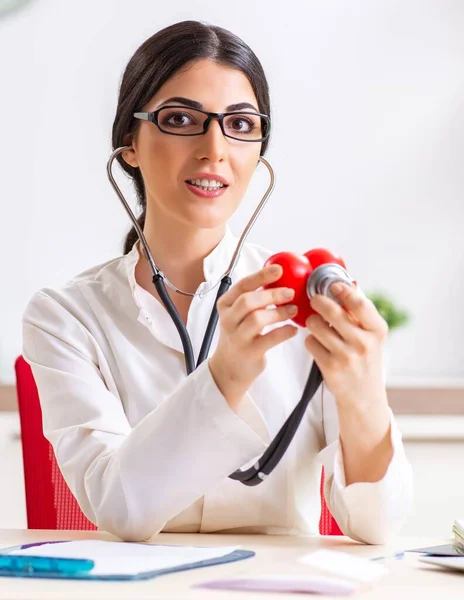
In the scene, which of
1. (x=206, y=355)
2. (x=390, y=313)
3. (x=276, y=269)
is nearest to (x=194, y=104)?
(x=206, y=355)

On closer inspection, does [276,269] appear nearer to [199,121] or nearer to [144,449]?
[144,449]

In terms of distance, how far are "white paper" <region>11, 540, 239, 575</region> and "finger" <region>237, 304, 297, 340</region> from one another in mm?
252

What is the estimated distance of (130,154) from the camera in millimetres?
1584

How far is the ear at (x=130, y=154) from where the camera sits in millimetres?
1576

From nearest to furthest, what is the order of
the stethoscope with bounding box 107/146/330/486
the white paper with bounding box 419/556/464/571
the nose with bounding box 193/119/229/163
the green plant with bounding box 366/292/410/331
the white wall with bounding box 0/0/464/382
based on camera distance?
the white paper with bounding box 419/556/464/571 → the stethoscope with bounding box 107/146/330/486 → the nose with bounding box 193/119/229/163 → the green plant with bounding box 366/292/410/331 → the white wall with bounding box 0/0/464/382

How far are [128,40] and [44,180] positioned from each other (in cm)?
51

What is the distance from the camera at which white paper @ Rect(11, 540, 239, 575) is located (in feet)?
3.09

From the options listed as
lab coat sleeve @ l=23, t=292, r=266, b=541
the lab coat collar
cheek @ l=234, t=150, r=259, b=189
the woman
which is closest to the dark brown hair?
the woman

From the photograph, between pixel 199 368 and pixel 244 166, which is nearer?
pixel 199 368

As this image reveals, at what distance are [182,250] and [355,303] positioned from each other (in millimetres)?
607

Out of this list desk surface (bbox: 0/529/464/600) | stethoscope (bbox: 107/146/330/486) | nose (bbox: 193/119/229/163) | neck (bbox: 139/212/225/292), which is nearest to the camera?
desk surface (bbox: 0/529/464/600)

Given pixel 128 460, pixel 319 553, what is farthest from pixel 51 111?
pixel 319 553

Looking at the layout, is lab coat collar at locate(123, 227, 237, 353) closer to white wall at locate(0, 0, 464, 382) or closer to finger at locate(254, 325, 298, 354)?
finger at locate(254, 325, 298, 354)

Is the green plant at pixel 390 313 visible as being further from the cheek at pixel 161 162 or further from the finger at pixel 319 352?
the finger at pixel 319 352
